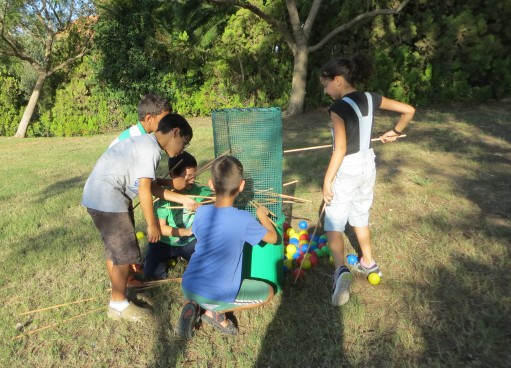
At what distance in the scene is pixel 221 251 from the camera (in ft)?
8.57

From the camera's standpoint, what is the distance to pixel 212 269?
2643mm

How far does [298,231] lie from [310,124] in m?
7.64

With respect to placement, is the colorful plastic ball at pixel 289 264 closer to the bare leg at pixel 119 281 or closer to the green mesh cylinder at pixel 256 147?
the green mesh cylinder at pixel 256 147

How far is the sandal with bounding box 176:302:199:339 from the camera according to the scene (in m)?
2.64

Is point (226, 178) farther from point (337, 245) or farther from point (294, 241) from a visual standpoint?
point (294, 241)

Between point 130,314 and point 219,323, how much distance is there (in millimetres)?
729

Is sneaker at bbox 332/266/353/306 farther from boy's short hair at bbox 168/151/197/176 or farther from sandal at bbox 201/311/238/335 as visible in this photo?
boy's short hair at bbox 168/151/197/176

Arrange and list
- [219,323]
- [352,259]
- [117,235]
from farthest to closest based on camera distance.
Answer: [352,259]
[117,235]
[219,323]

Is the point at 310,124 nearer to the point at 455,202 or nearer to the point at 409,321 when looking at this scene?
the point at 455,202

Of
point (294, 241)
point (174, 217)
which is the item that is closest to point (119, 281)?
point (174, 217)

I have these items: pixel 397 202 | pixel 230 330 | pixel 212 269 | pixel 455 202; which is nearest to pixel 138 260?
pixel 212 269

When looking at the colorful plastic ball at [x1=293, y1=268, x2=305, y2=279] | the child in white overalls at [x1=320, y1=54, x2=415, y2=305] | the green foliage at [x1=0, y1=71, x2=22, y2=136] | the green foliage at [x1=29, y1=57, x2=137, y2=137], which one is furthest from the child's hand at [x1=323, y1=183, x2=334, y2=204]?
the green foliage at [x1=0, y1=71, x2=22, y2=136]

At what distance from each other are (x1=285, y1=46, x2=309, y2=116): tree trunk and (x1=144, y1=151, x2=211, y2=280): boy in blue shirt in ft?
32.6

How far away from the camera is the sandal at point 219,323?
2.71 metres
